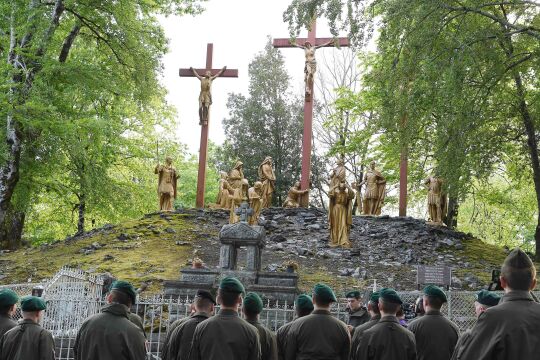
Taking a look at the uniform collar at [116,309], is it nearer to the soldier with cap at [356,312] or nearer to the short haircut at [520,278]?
the short haircut at [520,278]

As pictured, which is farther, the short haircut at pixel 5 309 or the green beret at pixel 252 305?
the short haircut at pixel 5 309

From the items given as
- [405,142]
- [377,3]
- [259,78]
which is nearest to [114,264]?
[405,142]

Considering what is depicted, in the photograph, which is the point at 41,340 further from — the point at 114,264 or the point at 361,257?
the point at 361,257

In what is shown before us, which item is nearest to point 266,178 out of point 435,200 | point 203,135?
point 203,135

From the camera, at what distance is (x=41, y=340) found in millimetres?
5457

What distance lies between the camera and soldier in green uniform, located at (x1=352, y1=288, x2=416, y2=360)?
528cm

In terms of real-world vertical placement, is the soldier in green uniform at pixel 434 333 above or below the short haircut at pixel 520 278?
below

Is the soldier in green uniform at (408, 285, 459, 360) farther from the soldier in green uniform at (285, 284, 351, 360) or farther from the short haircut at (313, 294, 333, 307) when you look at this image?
the short haircut at (313, 294, 333, 307)

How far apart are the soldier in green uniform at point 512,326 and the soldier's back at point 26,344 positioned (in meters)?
3.52

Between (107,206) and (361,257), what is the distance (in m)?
10.1

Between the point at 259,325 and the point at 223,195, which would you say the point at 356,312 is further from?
the point at 223,195

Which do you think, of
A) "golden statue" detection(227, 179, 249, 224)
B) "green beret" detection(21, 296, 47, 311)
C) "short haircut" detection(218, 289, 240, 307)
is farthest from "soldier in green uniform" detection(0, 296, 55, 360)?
"golden statue" detection(227, 179, 249, 224)

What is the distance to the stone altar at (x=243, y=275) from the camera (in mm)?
12695

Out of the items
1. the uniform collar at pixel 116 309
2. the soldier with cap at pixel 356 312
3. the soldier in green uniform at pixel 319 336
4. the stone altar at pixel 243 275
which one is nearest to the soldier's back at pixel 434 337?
the soldier in green uniform at pixel 319 336
